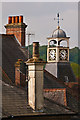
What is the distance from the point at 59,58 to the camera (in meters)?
63.8

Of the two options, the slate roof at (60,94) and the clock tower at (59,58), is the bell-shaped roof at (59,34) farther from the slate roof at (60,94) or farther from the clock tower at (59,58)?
the slate roof at (60,94)

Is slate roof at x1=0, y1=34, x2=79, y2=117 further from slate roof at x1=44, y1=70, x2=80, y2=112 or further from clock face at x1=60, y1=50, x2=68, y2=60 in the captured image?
clock face at x1=60, y1=50, x2=68, y2=60

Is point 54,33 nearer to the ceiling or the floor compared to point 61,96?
nearer to the ceiling

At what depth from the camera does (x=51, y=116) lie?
144ft

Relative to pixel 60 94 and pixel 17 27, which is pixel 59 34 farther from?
pixel 60 94

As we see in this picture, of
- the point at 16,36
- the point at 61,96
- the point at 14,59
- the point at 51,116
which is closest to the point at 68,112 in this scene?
the point at 51,116

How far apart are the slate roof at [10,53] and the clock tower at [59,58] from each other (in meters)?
4.71

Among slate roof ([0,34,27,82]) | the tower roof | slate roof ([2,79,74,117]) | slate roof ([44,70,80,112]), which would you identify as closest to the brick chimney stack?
slate roof ([0,34,27,82])

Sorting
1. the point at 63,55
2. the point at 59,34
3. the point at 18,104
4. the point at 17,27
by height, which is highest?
the point at 17,27

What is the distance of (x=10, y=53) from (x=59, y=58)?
31.0ft

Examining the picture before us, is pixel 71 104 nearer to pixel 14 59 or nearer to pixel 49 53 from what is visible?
pixel 14 59

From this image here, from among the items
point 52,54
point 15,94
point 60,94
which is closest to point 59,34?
point 52,54

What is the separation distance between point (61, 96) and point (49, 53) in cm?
1377

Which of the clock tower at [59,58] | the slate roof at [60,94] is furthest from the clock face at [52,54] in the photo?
the slate roof at [60,94]
